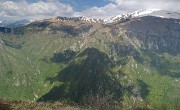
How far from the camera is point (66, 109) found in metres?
36.3

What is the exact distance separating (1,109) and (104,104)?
159 metres

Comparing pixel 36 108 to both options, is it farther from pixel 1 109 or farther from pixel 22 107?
pixel 1 109

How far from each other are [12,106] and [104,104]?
156m

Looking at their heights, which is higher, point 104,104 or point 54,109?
point 54,109

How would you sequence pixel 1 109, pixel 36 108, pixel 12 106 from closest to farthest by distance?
pixel 1 109 → pixel 12 106 → pixel 36 108

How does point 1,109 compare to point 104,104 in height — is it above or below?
above

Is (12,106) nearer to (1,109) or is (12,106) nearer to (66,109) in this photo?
(1,109)

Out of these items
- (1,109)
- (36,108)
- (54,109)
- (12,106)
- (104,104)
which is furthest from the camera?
(104,104)

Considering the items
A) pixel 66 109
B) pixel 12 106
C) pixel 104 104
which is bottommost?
pixel 104 104

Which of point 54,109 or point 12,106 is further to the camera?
point 54,109

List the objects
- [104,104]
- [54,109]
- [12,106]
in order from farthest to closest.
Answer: [104,104] < [54,109] < [12,106]

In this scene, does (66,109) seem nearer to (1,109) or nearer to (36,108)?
(36,108)

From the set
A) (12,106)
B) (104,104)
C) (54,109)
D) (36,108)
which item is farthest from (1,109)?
(104,104)

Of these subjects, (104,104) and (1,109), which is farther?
(104,104)
